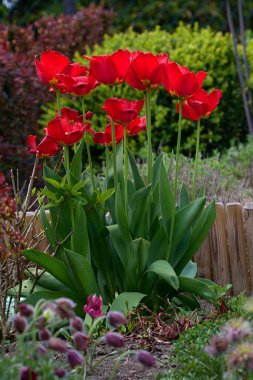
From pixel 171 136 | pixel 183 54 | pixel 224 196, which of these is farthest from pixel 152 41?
pixel 224 196

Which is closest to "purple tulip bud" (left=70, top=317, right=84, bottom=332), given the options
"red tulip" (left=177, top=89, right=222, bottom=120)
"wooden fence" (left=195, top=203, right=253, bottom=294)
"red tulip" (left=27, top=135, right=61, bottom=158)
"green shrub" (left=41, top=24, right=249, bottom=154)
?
"red tulip" (left=27, top=135, right=61, bottom=158)

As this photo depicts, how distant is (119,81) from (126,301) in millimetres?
891

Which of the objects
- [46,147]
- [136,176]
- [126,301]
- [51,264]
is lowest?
[126,301]

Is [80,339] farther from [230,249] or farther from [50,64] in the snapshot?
[230,249]

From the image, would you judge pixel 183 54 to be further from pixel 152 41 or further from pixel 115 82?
pixel 115 82

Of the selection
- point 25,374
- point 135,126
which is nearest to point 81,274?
point 135,126

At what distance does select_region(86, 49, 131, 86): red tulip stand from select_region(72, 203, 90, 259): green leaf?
53cm

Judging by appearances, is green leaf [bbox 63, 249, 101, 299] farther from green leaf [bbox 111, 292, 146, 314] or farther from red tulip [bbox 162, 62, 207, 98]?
red tulip [bbox 162, 62, 207, 98]

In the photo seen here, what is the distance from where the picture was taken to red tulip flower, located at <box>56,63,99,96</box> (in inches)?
132

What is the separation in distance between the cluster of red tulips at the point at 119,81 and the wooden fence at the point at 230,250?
883 millimetres

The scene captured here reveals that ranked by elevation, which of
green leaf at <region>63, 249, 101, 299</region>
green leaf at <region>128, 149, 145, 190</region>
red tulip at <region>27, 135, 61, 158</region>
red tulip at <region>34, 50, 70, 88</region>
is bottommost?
green leaf at <region>63, 249, 101, 299</region>

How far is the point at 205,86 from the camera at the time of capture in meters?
7.48

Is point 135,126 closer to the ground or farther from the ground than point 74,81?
closer to the ground

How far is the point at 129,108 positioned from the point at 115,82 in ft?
0.39
